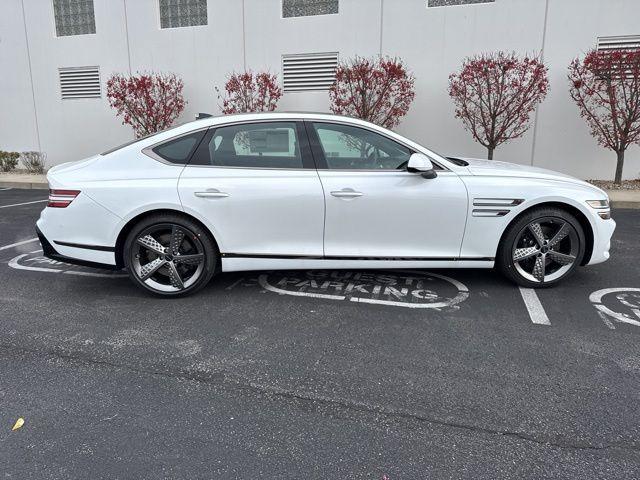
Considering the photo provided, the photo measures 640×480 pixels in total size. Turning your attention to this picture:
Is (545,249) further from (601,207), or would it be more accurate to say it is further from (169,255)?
(169,255)

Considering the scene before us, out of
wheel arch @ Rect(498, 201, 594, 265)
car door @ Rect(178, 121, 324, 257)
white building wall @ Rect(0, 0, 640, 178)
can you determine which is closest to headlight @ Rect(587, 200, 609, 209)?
wheel arch @ Rect(498, 201, 594, 265)

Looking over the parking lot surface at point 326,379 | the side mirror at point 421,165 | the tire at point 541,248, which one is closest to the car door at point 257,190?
the parking lot surface at point 326,379

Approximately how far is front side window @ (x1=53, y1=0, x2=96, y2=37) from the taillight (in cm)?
1189

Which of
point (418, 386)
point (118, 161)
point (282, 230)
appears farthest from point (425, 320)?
point (118, 161)

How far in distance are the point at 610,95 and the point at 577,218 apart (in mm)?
7064

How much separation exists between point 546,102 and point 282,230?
922 cm

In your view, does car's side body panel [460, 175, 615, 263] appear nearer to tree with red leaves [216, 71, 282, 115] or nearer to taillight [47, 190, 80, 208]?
taillight [47, 190, 80, 208]

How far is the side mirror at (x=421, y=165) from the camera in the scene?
4.02 meters

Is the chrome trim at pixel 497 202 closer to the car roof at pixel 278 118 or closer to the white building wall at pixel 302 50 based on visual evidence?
the car roof at pixel 278 118

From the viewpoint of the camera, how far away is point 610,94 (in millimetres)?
9852

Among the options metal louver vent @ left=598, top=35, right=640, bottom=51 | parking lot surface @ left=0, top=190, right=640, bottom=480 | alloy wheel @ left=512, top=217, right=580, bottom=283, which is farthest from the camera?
metal louver vent @ left=598, top=35, right=640, bottom=51

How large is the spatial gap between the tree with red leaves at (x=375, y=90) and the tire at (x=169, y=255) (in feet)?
24.8

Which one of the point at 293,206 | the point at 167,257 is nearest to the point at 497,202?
the point at 293,206

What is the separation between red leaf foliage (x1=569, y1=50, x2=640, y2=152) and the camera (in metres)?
9.67
